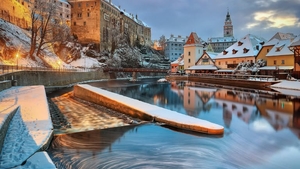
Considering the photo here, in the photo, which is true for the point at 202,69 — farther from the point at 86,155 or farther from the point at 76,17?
the point at 86,155

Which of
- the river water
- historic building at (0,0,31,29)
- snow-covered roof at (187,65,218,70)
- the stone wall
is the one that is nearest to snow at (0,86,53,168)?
the river water

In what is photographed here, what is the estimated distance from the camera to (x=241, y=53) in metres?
44.7

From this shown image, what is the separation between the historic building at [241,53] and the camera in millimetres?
43375

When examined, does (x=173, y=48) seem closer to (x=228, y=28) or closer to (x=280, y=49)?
(x=228, y=28)

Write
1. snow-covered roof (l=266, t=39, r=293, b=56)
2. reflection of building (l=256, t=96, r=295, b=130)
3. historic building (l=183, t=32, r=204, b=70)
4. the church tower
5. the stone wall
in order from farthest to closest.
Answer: the church tower
historic building (l=183, t=32, r=204, b=70)
snow-covered roof (l=266, t=39, r=293, b=56)
the stone wall
reflection of building (l=256, t=96, r=295, b=130)

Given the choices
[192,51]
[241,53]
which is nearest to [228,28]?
[192,51]

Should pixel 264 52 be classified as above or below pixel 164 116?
above

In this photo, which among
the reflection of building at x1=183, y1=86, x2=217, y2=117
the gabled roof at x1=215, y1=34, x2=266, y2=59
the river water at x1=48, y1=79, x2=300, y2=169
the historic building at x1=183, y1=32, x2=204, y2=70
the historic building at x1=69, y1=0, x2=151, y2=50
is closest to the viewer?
the river water at x1=48, y1=79, x2=300, y2=169

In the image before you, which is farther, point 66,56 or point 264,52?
point 66,56

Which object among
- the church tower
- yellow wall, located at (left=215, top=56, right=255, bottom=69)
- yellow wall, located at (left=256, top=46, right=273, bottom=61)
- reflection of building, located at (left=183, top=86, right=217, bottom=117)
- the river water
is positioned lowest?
the river water

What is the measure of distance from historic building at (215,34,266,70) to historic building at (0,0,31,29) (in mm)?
40582

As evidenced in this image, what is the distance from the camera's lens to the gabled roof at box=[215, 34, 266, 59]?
43.7 m

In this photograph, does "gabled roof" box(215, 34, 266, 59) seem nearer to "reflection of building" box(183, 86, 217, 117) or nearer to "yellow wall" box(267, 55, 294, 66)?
"yellow wall" box(267, 55, 294, 66)

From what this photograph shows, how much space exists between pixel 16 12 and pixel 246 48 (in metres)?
45.0
